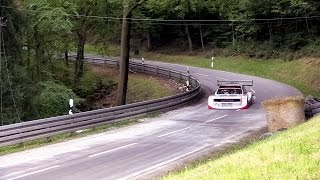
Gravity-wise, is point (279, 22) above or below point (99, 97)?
above

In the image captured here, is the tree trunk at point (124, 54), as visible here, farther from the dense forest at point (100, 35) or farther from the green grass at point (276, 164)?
the green grass at point (276, 164)

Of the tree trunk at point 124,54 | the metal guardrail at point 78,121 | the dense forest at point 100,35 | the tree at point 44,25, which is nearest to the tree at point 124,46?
the tree trunk at point 124,54

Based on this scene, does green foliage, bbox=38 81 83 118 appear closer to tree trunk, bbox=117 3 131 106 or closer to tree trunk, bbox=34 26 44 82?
tree trunk, bbox=34 26 44 82

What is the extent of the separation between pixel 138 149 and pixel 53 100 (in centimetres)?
1609

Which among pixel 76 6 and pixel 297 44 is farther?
pixel 297 44

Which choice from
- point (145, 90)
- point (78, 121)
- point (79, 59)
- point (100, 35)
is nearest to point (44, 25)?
point (79, 59)

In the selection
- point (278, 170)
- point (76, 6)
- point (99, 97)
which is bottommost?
point (99, 97)

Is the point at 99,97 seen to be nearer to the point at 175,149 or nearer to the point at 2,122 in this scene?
the point at 2,122

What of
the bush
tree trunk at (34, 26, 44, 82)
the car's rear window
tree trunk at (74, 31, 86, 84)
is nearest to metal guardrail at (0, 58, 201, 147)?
the car's rear window

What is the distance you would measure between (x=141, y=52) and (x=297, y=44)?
2610 centimetres

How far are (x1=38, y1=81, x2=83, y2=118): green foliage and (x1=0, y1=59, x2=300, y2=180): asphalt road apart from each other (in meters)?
9.00

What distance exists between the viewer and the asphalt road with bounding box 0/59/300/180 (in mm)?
12016

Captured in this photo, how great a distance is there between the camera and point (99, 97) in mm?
41344

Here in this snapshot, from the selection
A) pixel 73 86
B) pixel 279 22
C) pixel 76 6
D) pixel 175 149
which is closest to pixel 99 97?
pixel 73 86
